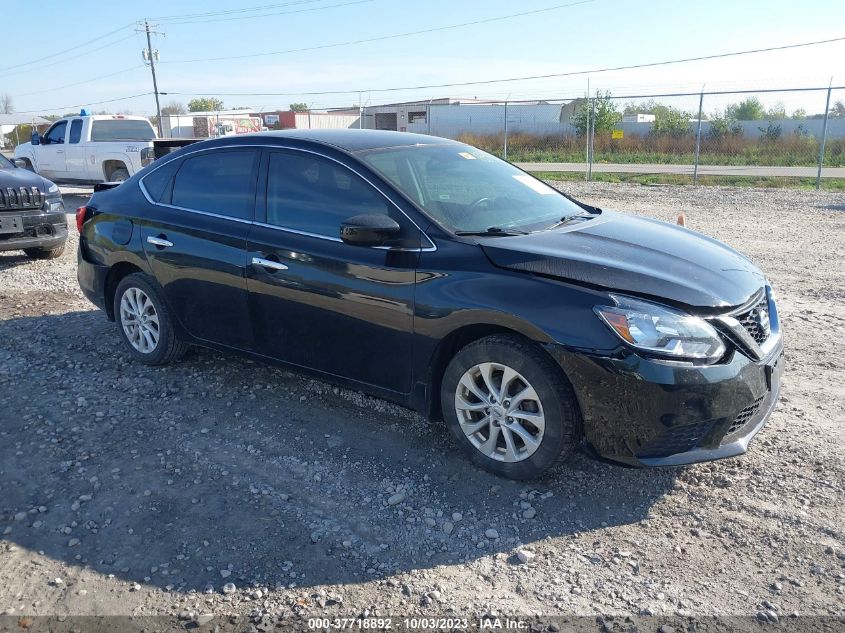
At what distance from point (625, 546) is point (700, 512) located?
0.50 meters

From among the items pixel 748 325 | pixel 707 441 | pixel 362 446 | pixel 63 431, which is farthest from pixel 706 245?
pixel 63 431

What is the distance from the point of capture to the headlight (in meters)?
3.22

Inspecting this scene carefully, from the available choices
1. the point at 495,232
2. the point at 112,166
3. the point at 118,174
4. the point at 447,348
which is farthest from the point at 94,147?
the point at 447,348

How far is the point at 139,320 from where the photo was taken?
5.39m

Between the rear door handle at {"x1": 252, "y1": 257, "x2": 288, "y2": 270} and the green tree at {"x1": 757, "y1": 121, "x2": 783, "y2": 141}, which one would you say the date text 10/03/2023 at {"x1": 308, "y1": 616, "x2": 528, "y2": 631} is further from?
the green tree at {"x1": 757, "y1": 121, "x2": 783, "y2": 141}

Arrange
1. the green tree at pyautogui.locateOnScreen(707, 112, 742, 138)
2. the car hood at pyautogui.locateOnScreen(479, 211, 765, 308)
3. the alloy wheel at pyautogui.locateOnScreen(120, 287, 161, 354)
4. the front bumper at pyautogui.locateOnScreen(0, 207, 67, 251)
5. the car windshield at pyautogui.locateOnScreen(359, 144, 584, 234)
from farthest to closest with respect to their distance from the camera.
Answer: the green tree at pyautogui.locateOnScreen(707, 112, 742, 138), the front bumper at pyautogui.locateOnScreen(0, 207, 67, 251), the alloy wheel at pyautogui.locateOnScreen(120, 287, 161, 354), the car windshield at pyautogui.locateOnScreen(359, 144, 584, 234), the car hood at pyautogui.locateOnScreen(479, 211, 765, 308)

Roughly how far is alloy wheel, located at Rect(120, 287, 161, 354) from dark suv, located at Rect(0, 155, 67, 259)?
430 cm

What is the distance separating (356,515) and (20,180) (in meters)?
7.71

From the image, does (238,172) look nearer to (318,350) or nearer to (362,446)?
(318,350)

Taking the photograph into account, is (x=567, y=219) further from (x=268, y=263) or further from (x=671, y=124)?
(x=671, y=124)

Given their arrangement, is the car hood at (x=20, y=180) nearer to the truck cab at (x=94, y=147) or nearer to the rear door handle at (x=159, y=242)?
the rear door handle at (x=159, y=242)

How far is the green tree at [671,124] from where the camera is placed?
28359 mm

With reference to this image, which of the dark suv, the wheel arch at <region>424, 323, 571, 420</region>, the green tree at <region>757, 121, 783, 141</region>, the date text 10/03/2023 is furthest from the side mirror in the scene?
the green tree at <region>757, 121, 783, 141</region>

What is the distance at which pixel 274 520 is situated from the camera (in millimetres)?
3412
